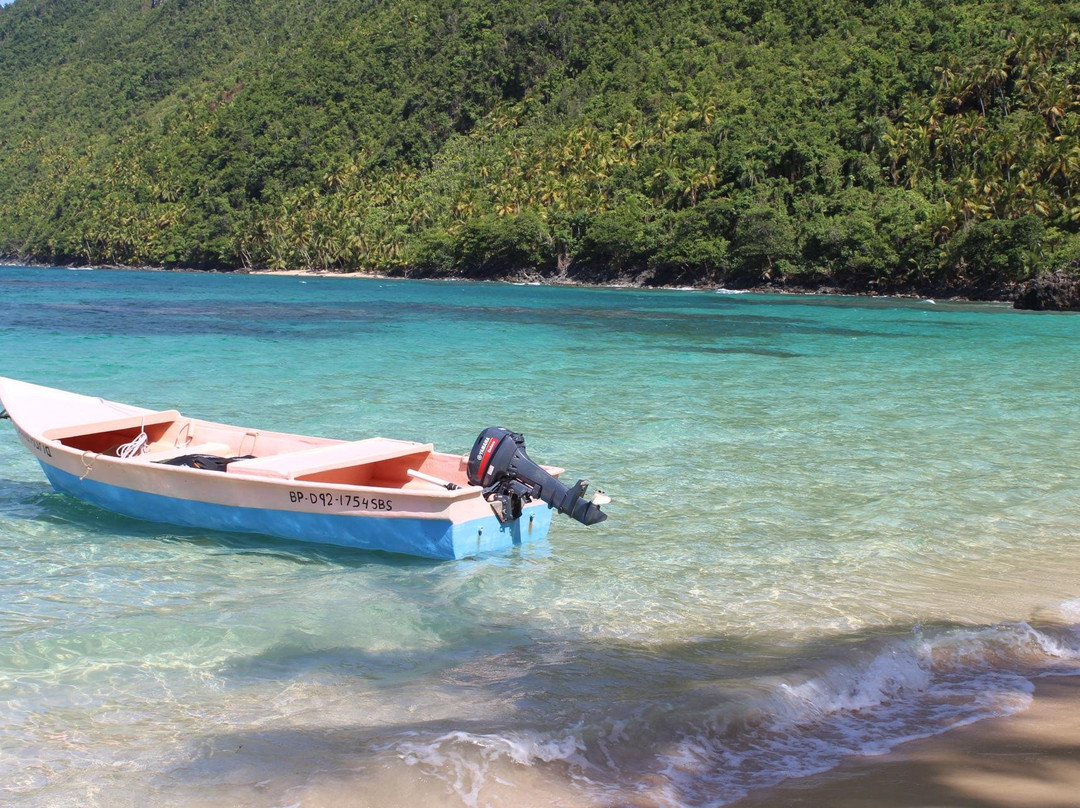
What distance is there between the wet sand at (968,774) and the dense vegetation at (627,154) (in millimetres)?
69785

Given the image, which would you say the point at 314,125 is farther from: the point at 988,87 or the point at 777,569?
the point at 777,569

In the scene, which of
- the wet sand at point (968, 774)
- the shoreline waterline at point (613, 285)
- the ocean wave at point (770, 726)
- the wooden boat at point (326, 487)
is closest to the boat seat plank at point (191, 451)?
the wooden boat at point (326, 487)

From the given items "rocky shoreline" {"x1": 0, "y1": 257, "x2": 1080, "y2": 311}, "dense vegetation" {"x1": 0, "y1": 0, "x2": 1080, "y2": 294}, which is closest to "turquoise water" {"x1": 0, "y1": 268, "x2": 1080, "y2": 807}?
"rocky shoreline" {"x1": 0, "y1": 257, "x2": 1080, "y2": 311}

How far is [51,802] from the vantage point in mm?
4734

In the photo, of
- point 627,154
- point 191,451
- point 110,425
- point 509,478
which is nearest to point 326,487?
point 509,478

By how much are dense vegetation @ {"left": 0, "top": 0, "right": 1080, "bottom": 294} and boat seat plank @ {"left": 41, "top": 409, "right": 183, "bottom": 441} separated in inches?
2683

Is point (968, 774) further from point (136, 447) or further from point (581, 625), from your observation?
point (136, 447)

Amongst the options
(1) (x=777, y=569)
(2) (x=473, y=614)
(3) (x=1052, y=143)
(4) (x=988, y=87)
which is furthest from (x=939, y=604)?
(4) (x=988, y=87)

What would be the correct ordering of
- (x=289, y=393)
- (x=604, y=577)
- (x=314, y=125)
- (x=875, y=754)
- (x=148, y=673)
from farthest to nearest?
(x=314, y=125), (x=289, y=393), (x=604, y=577), (x=148, y=673), (x=875, y=754)

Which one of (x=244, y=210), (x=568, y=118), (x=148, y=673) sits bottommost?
(x=148, y=673)

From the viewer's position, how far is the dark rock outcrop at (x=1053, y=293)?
57.3 m

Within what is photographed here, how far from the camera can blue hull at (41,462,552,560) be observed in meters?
8.53

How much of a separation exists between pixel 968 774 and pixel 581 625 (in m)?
3.07

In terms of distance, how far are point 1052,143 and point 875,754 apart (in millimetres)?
85685
